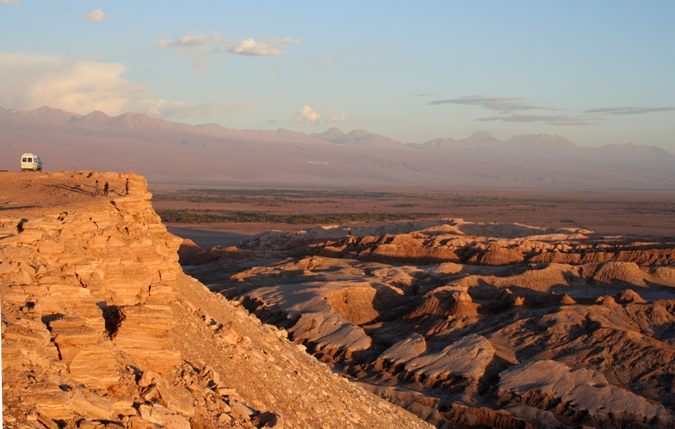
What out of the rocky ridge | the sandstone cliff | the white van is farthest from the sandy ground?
the sandstone cliff

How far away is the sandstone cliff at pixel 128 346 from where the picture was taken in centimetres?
699

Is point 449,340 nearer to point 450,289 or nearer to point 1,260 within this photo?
point 450,289

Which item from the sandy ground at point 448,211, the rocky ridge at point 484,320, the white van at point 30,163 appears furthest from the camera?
the sandy ground at point 448,211

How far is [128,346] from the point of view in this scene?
8.27 meters

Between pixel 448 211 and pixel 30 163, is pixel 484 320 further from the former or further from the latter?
pixel 448 211

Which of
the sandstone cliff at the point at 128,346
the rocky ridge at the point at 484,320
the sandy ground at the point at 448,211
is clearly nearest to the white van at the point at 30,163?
the rocky ridge at the point at 484,320

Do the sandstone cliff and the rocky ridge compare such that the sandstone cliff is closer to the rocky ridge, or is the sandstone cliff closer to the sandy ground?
the rocky ridge

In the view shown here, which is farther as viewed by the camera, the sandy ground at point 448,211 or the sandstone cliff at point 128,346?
the sandy ground at point 448,211

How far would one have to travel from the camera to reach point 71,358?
7355 millimetres

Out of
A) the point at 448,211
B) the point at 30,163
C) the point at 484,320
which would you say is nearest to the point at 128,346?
the point at 484,320

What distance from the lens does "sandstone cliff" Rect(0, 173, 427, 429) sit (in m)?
6.99

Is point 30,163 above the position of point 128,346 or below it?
above

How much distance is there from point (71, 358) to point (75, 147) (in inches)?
7050

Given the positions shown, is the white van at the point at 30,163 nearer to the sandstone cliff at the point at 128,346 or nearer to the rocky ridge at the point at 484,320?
the rocky ridge at the point at 484,320
